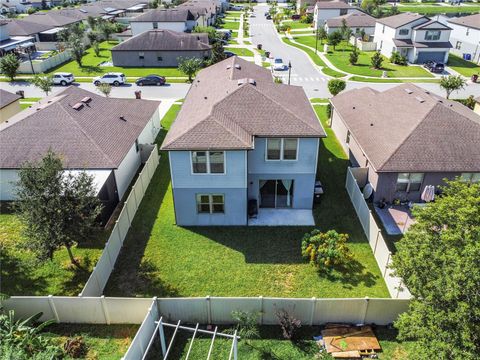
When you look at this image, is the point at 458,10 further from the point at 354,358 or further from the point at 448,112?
the point at 354,358

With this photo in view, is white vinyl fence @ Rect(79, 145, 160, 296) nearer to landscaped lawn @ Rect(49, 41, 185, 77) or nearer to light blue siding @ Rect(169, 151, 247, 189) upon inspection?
light blue siding @ Rect(169, 151, 247, 189)

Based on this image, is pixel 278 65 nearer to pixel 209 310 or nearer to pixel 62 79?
pixel 62 79

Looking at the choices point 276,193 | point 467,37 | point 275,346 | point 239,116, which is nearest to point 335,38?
point 467,37

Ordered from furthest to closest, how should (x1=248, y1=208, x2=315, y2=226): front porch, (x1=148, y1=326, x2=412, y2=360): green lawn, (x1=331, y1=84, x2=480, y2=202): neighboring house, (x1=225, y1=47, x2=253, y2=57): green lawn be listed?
(x1=225, y1=47, x2=253, y2=57): green lawn → (x1=331, y1=84, x2=480, y2=202): neighboring house → (x1=248, y1=208, x2=315, y2=226): front porch → (x1=148, y1=326, x2=412, y2=360): green lawn

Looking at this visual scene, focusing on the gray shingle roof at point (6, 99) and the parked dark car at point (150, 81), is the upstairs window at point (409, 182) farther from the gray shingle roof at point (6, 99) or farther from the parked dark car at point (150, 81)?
the parked dark car at point (150, 81)

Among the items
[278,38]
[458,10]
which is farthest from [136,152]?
[458,10]

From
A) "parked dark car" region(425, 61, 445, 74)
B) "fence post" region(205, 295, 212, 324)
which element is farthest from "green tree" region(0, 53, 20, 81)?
"parked dark car" region(425, 61, 445, 74)
